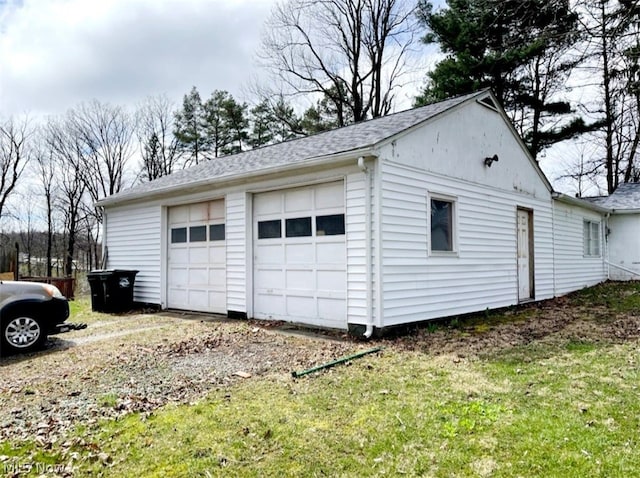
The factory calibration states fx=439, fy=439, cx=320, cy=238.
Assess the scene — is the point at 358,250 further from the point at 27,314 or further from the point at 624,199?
the point at 624,199

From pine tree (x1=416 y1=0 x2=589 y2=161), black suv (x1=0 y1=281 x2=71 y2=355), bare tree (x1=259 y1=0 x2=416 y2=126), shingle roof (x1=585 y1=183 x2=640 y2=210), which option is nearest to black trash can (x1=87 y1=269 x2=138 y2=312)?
black suv (x1=0 y1=281 x2=71 y2=355)

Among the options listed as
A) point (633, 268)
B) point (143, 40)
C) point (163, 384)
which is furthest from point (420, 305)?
point (633, 268)

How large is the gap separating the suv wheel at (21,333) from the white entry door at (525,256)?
9557 millimetres

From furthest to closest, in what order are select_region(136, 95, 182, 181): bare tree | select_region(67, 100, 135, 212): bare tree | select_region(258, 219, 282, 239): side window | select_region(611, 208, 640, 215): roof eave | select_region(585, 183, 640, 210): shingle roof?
select_region(136, 95, 182, 181): bare tree → select_region(67, 100, 135, 212): bare tree → select_region(585, 183, 640, 210): shingle roof → select_region(611, 208, 640, 215): roof eave → select_region(258, 219, 282, 239): side window

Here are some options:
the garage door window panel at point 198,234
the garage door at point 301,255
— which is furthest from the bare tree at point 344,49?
the garage door at point 301,255

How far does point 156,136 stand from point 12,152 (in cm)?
730

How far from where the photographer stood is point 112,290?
9969 millimetres

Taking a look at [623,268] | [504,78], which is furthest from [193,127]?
[623,268]

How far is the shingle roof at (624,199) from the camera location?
588 inches

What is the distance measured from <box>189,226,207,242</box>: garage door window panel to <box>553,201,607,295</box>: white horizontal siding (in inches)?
357

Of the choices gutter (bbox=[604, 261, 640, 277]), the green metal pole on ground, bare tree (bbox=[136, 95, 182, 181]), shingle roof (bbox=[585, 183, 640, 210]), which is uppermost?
bare tree (bbox=[136, 95, 182, 181])

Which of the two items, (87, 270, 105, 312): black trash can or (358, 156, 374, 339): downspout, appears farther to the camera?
(87, 270, 105, 312): black trash can

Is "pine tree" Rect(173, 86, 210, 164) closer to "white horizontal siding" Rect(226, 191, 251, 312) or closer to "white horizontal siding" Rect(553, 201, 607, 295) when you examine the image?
"white horizontal siding" Rect(226, 191, 251, 312)

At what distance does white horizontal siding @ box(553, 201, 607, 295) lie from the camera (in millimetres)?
11938
